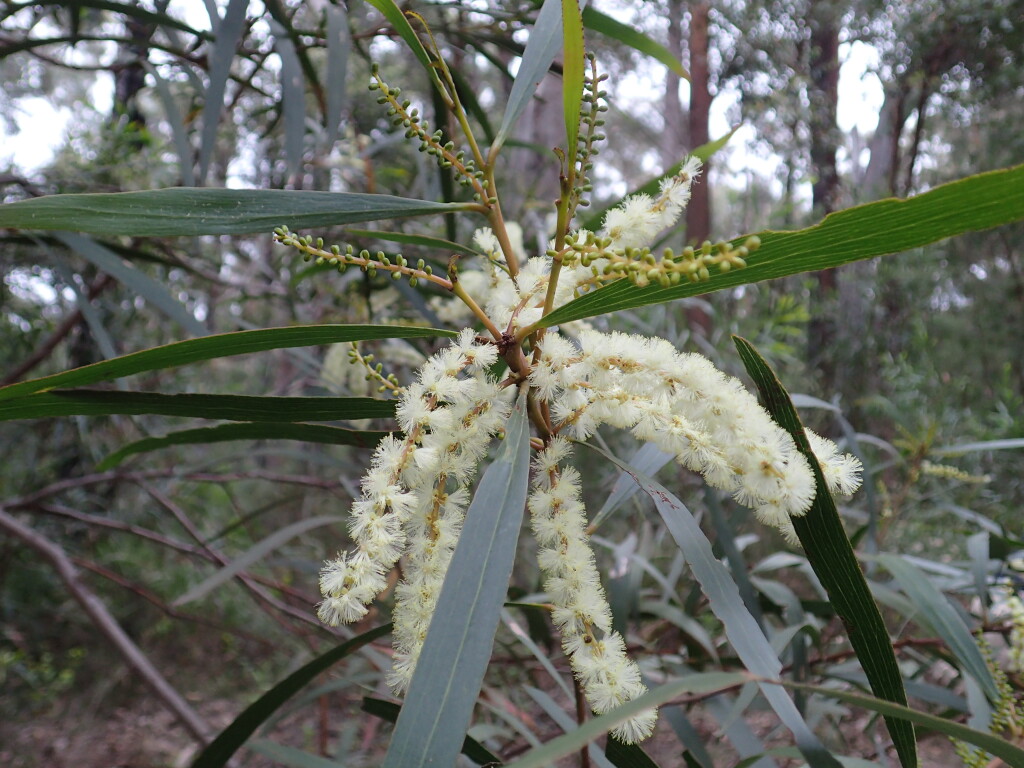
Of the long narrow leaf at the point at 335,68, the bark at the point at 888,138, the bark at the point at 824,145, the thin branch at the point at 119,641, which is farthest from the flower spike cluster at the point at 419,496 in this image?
the bark at the point at 888,138

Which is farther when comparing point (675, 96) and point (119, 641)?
point (675, 96)

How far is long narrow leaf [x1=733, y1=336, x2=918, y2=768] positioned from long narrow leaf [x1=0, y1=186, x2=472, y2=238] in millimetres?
324

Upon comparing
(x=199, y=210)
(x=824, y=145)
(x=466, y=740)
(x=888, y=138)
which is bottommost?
(x=466, y=740)

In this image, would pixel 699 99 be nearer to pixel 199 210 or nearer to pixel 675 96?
pixel 675 96

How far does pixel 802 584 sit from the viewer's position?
7.64 feet

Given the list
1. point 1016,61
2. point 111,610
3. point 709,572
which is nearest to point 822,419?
point 709,572

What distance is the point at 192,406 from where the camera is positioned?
1.99ft

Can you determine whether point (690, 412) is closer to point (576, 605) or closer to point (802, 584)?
point (576, 605)

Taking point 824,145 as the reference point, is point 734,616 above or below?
below

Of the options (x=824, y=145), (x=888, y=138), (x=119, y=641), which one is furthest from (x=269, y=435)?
(x=888, y=138)

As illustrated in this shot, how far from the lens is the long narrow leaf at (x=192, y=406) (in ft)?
1.92

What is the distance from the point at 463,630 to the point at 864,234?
1.25 feet

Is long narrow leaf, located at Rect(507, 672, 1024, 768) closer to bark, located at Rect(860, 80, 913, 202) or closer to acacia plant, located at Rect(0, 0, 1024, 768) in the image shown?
acacia plant, located at Rect(0, 0, 1024, 768)

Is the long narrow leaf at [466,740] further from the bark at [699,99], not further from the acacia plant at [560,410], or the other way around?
the bark at [699,99]
